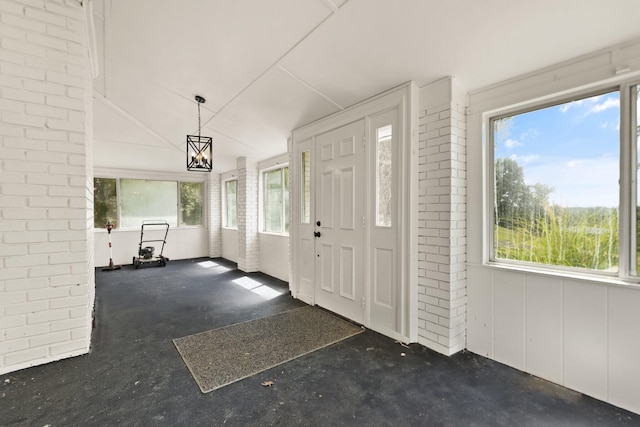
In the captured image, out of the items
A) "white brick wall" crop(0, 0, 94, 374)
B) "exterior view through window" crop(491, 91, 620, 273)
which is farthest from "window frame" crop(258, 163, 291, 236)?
"exterior view through window" crop(491, 91, 620, 273)

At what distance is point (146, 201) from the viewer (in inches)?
290

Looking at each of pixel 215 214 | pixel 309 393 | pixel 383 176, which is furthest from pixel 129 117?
pixel 309 393

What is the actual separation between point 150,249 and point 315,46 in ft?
20.3

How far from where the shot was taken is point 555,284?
2.15 m

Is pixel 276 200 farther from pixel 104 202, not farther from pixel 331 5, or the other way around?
pixel 104 202

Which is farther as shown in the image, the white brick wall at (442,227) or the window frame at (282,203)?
the window frame at (282,203)

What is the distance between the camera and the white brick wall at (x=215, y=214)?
306 inches

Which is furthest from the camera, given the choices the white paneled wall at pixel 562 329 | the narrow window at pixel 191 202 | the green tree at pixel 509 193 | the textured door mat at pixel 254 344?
the narrow window at pixel 191 202

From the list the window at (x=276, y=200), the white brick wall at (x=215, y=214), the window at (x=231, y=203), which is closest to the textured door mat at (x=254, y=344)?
the window at (x=276, y=200)

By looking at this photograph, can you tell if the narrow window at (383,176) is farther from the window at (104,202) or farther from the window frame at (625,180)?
the window at (104,202)

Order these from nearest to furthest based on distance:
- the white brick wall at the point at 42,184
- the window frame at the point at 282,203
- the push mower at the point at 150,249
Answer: the white brick wall at the point at 42,184
the window frame at the point at 282,203
the push mower at the point at 150,249

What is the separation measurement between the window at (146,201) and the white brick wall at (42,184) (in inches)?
212

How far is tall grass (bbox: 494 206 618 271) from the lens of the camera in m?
2.01

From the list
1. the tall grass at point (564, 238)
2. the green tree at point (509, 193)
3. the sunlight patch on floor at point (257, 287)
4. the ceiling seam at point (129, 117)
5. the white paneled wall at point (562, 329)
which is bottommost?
the sunlight patch on floor at point (257, 287)
